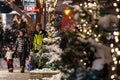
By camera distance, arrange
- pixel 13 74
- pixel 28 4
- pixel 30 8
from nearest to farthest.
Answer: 1. pixel 13 74
2. pixel 30 8
3. pixel 28 4

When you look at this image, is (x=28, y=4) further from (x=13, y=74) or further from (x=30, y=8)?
(x=13, y=74)

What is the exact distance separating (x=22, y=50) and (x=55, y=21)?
1.78 m

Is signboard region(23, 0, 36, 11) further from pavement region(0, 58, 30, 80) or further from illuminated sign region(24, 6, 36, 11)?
pavement region(0, 58, 30, 80)

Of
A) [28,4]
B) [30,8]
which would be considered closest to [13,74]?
[30,8]

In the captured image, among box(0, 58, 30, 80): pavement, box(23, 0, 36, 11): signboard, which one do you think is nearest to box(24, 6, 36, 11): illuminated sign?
box(23, 0, 36, 11): signboard

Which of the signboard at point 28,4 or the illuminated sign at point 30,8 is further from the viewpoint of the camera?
the signboard at point 28,4

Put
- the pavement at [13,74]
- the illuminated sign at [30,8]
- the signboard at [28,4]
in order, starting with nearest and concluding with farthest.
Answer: the pavement at [13,74]
the illuminated sign at [30,8]
the signboard at [28,4]

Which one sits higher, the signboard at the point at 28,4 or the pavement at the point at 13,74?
the pavement at the point at 13,74

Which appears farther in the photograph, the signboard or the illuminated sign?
the signboard

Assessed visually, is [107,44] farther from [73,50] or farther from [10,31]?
[10,31]

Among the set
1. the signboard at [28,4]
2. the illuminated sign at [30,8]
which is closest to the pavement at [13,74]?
the illuminated sign at [30,8]

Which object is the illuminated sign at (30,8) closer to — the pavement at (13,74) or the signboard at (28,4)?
the signboard at (28,4)

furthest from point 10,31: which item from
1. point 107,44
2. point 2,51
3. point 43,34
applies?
point 107,44

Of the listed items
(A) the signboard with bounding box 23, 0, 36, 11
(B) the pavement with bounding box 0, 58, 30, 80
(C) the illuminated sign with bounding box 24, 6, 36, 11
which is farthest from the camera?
(A) the signboard with bounding box 23, 0, 36, 11
